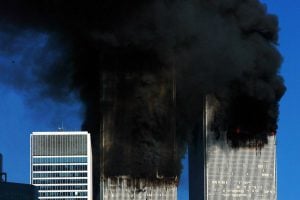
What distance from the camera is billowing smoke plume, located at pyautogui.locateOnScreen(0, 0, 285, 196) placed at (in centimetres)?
5838

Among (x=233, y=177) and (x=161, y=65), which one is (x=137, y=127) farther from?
(x=233, y=177)

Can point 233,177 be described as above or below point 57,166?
below

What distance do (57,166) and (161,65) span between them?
74.0 meters

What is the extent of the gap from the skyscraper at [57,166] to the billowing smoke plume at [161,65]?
221 feet

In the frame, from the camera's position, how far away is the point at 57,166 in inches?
5256

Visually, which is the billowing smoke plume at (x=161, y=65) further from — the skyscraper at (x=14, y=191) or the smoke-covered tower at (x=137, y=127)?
the skyscraper at (x=14, y=191)

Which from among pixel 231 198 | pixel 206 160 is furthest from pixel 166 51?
pixel 231 198

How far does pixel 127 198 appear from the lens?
63.2 metres

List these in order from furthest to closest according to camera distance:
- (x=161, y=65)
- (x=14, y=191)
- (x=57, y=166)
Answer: (x=57, y=166) → (x=14, y=191) → (x=161, y=65)

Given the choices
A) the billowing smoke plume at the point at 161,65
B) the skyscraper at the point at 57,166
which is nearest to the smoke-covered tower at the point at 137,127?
the billowing smoke plume at the point at 161,65

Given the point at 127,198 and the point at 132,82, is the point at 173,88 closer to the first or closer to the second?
the point at 132,82

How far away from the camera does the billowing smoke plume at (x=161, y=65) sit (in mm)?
58375

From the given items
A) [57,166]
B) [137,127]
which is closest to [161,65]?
[137,127]

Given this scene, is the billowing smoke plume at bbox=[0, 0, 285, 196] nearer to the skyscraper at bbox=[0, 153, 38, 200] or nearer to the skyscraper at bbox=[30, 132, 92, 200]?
the skyscraper at bbox=[0, 153, 38, 200]
